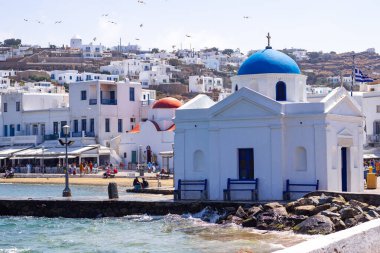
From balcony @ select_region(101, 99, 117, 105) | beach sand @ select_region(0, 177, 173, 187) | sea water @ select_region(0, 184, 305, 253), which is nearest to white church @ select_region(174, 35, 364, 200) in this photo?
sea water @ select_region(0, 184, 305, 253)

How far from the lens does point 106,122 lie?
211 feet

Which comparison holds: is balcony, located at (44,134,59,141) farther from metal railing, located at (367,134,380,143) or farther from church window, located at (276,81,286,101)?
church window, located at (276,81,286,101)

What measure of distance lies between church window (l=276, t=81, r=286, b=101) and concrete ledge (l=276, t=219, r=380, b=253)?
60.7 ft

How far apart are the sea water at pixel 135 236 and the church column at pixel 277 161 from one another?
282 cm

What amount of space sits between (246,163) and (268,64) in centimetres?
446

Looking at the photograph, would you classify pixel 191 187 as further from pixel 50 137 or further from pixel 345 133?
pixel 50 137

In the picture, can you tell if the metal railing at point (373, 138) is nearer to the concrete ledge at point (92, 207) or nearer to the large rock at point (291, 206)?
the concrete ledge at point (92, 207)

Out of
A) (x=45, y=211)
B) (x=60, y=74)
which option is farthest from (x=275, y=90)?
(x=60, y=74)

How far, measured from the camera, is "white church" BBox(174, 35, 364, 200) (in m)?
25.2

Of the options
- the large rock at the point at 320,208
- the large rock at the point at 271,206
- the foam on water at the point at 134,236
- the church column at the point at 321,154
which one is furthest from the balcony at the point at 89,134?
the large rock at the point at 320,208

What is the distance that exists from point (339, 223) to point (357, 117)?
7837 mm

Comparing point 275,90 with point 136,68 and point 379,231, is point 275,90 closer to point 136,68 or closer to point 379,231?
point 379,231

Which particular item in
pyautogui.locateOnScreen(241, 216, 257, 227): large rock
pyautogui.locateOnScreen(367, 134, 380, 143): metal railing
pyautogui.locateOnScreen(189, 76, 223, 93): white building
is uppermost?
pyautogui.locateOnScreen(189, 76, 223, 93): white building

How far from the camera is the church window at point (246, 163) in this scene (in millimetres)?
25812
